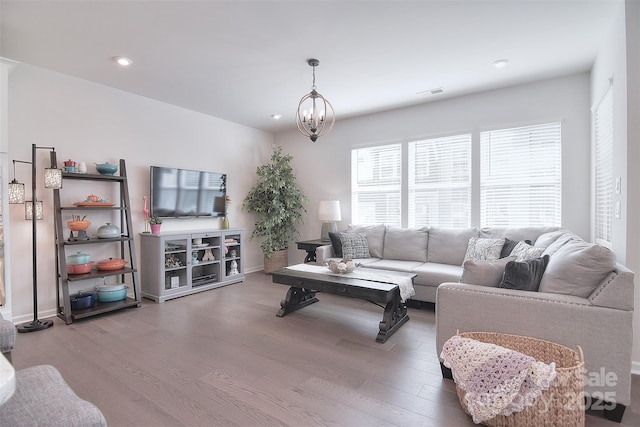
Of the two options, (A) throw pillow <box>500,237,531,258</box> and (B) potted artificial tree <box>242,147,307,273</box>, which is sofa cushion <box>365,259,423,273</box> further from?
(B) potted artificial tree <box>242,147,307,273</box>

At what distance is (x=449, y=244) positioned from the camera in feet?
12.9

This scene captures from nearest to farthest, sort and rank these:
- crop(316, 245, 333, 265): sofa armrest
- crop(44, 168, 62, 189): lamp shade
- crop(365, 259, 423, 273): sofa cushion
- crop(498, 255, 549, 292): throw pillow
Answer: crop(498, 255, 549, 292): throw pillow → crop(44, 168, 62, 189): lamp shade → crop(365, 259, 423, 273): sofa cushion → crop(316, 245, 333, 265): sofa armrest

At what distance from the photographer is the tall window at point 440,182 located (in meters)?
4.23

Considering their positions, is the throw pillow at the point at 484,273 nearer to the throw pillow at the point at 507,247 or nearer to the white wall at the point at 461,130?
the throw pillow at the point at 507,247

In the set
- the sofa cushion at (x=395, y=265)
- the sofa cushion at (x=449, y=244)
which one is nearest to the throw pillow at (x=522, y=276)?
the sofa cushion at (x=395, y=265)

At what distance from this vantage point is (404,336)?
9.21ft

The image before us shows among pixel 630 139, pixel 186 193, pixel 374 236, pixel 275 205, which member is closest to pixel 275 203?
pixel 275 205

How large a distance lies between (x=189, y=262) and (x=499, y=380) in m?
3.80

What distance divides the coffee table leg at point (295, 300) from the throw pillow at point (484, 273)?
1909mm

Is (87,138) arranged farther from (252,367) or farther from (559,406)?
(559,406)

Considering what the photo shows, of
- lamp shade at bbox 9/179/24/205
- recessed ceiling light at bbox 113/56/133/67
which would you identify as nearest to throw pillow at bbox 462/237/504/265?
recessed ceiling light at bbox 113/56/133/67

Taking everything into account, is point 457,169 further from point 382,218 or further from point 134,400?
point 134,400

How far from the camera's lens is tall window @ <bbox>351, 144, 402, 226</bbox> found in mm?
4812

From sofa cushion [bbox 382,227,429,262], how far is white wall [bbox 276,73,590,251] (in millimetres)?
1073
